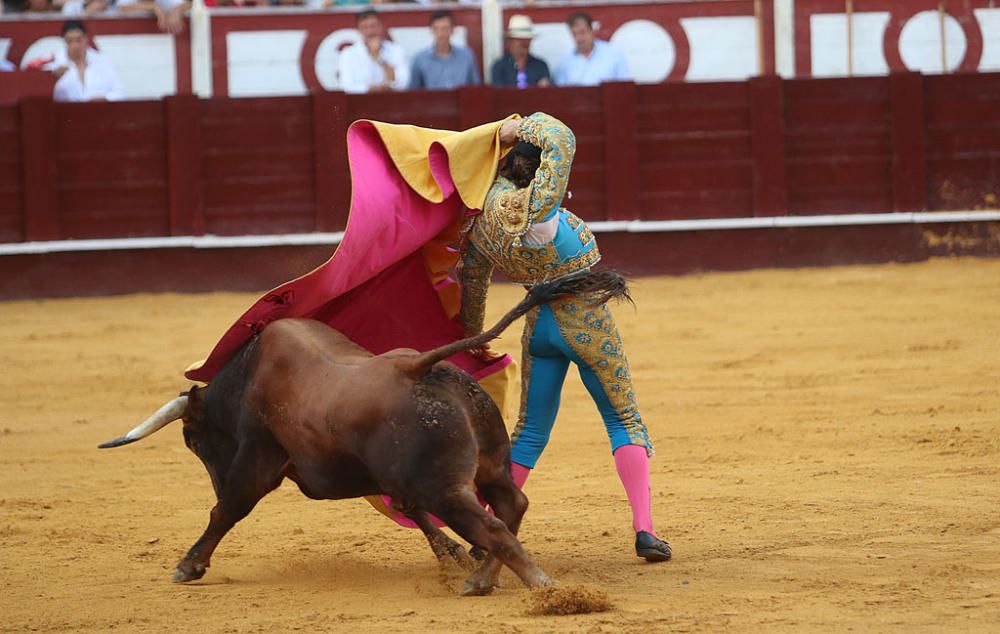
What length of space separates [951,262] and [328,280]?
6587mm

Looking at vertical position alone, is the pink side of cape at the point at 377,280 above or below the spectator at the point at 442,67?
below

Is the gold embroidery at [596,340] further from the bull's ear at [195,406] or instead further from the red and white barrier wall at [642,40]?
the red and white barrier wall at [642,40]

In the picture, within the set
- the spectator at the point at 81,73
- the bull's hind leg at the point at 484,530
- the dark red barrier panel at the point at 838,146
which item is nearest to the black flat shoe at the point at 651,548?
the bull's hind leg at the point at 484,530

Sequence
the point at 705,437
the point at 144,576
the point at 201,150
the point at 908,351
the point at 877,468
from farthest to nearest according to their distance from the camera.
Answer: the point at 201,150 → the point at 908,351 → the point at 705,437 → the point at 877,468 → the point at 144,576

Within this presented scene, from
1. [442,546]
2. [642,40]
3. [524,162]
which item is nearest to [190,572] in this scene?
[442,546]

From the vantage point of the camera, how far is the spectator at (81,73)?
9.51 metres

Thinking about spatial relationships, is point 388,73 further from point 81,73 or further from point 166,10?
point 81,73

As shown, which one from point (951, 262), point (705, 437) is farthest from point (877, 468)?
point (951, 262)

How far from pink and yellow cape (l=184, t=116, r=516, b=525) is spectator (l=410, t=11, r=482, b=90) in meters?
5.90

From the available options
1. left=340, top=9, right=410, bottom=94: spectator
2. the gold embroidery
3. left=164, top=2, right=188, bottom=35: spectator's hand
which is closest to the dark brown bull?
the gold embroidery

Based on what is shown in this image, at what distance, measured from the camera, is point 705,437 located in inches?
214

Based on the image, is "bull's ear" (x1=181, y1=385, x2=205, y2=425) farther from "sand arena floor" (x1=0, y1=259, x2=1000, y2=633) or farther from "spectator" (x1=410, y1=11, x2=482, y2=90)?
"spectator" (x1=410, y1=11, x2=482, y2=90)

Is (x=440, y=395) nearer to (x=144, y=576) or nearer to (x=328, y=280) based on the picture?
(x=328, y=280)

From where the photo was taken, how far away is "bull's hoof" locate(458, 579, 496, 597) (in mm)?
3398
